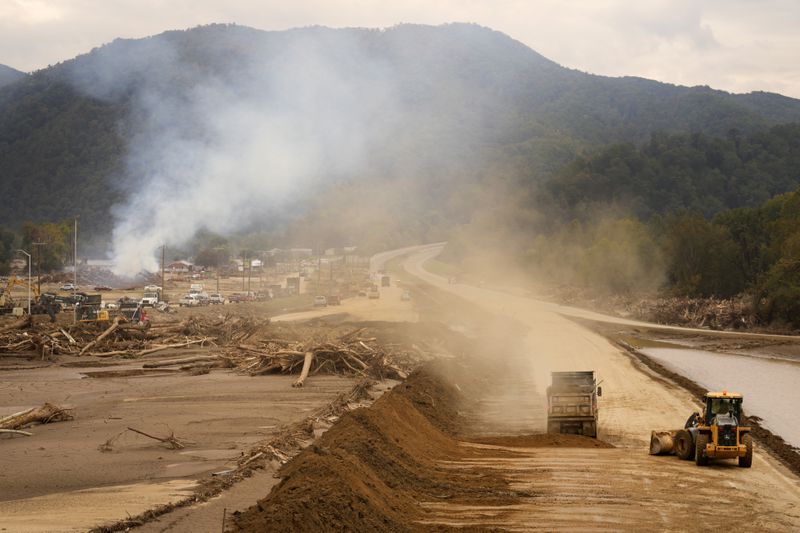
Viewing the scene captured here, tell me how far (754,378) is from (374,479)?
4138cm

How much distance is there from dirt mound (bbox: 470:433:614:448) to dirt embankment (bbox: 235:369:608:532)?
32mm

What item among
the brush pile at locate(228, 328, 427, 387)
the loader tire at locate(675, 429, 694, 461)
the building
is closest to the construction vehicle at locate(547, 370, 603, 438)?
the loader tire at locate(675, 429, 694, 461)

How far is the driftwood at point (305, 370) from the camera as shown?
37.0m

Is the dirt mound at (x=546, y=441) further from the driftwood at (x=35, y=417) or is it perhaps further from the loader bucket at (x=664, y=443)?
the driftwood at (x=35, y=417)

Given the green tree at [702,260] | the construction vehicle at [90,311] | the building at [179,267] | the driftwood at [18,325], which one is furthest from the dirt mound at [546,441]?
the building at [179,267]

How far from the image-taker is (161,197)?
14412cm

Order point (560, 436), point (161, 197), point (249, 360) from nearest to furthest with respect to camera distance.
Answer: point (560, 436), point (249, 360), point (161, 197)

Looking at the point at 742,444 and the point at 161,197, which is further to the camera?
the point at 161,197

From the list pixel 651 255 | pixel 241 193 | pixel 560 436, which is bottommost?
pixel 560 436

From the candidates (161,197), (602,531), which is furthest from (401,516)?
(161,197)

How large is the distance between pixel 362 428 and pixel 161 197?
127503 mm

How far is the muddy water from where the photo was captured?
39.7 m

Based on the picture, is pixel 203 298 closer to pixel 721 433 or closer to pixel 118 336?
pixel 118 336

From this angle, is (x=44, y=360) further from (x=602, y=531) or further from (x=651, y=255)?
(x=651, y=255)
